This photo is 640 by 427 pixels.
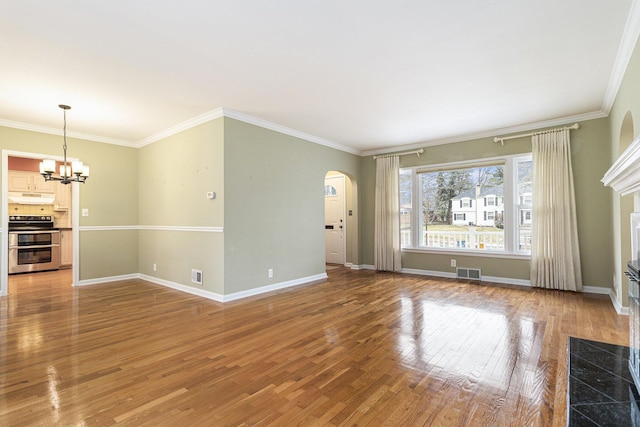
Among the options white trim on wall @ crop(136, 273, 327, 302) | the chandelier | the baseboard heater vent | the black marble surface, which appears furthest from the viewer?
the baseboard heater vent

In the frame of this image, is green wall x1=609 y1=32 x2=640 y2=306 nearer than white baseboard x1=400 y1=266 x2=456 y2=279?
Yes

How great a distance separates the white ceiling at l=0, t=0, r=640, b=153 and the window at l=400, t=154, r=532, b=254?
111cm

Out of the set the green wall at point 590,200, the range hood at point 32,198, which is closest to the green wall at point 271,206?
the green wall at point 590,200

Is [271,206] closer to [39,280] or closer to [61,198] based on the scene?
[39,280]

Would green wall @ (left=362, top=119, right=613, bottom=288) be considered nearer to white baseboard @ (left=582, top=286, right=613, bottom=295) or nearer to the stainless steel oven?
white baseboard @ (left=582, top=286, right=613, bottom=295)

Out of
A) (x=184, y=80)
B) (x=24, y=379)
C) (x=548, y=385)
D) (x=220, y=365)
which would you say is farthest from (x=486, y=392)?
(x=184, y=80)

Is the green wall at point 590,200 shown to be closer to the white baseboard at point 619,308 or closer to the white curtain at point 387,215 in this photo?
the white baseboard at point 619,308

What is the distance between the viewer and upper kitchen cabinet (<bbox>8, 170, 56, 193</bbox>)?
6.63m

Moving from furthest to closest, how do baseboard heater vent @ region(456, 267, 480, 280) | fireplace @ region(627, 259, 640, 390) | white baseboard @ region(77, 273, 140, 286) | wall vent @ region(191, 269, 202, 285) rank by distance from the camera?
baseboard heater vent @ region(456, 267, 480, 280) → white baseboard @ region(77, 273, 140, 286) → wall vent @ region(191, 269, 202, 285) → fireplace @ region(627, 259, 640, 390)

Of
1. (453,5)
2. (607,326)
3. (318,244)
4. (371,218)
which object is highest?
(453,5)

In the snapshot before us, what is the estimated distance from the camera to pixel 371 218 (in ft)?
22.9

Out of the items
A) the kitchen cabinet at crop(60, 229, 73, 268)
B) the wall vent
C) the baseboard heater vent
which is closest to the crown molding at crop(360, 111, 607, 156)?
the baseboard heater vent

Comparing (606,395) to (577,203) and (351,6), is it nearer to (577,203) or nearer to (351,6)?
(351,6)

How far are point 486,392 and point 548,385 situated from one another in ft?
1.46
